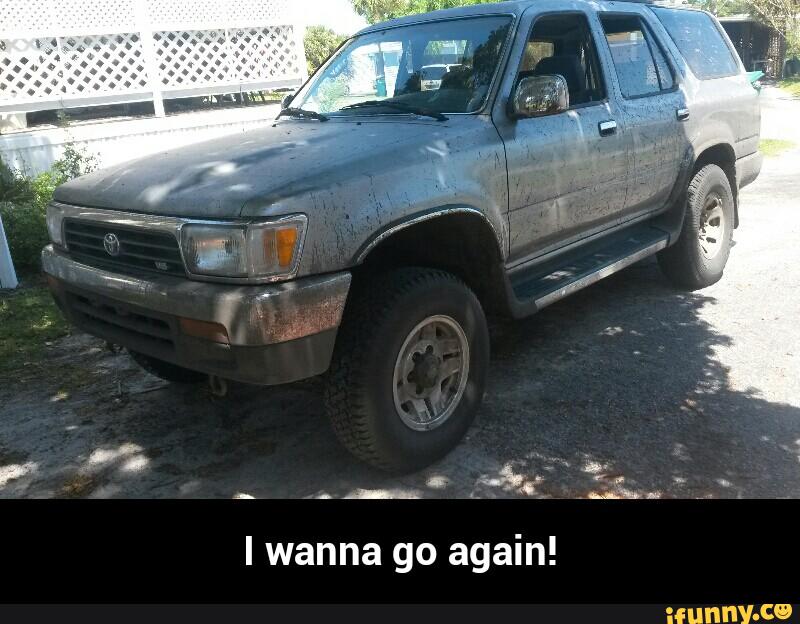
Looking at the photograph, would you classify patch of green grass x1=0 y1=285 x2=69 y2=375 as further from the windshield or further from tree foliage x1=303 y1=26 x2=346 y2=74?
tree foliage x1=303 y1=26 x2=346 y2=74

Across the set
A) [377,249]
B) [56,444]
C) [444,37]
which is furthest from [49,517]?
[444,37]

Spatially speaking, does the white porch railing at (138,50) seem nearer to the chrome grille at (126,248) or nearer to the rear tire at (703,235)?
the chrome grille at (126,248)

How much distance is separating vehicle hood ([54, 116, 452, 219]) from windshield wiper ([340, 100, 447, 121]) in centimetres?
5

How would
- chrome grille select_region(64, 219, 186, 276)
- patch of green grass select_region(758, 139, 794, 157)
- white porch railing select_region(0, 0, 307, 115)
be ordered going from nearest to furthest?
chrome grille select_region(64, 219, 186, 276) < white porch railing select_region(0, 0, 307, 115) < patch of green grass select_region(758, 139, 794, 157)

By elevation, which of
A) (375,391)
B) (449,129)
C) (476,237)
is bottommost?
(375,391)

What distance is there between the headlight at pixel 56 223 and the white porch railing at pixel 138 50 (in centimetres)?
725

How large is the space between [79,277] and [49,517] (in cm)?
108

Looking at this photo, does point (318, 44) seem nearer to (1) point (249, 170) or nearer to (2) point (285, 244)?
(1) point (249, 170)

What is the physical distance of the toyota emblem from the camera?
319 centimetres

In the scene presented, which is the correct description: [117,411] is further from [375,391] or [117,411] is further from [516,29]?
[516,29]

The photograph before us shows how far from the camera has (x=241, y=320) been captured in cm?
270

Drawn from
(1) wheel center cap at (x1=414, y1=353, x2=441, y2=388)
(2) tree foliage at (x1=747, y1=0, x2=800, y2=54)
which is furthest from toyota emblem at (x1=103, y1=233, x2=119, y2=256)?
(2) tree foliage at (x1=747, y1=0, x2=800, y2=54)

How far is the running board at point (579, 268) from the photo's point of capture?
3.94 meters

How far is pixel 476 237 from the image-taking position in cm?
358
